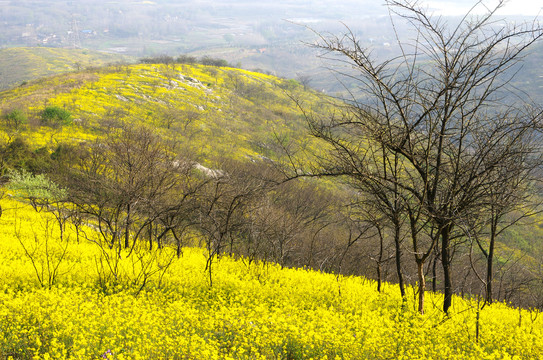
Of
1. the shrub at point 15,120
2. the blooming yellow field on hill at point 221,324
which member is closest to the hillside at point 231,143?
the shrub at point 15,120

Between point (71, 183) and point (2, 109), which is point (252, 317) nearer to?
point (71, 183)

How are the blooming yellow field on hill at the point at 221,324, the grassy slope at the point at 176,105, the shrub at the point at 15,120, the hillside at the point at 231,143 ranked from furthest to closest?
the grassy slope at the point at 176,105, the shrub at the point at 15,120, the hillside at the point at 231,143, the blooming yellow field on hill at the point at 221,324

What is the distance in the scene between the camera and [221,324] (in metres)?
6.74

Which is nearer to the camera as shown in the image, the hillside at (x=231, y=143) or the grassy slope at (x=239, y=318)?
the grassy slope at (x=239, y=318)

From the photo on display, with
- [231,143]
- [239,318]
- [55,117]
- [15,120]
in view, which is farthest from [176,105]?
[239,318]

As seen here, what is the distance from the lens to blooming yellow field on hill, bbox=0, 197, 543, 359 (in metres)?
5.79

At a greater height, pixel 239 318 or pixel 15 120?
pixel 239 318

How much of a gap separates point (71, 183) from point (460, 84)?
86.1 ft

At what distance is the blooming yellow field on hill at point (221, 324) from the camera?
19.0 feet

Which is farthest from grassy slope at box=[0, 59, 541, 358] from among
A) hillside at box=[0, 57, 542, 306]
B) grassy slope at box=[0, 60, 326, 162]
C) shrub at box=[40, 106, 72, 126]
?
shrub at box=[40, 106, 72, 126]

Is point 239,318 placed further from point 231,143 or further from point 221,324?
point 231,143

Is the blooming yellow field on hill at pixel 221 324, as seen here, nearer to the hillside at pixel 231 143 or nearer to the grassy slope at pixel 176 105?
the hillside at pixel 231 143

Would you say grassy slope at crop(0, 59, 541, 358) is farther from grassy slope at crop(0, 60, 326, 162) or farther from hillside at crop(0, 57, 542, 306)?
grassy slope at crop(0, 60, 326, 162)

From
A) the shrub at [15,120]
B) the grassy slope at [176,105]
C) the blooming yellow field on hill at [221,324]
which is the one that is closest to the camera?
the blooming yellow field on hill at [221,324]
